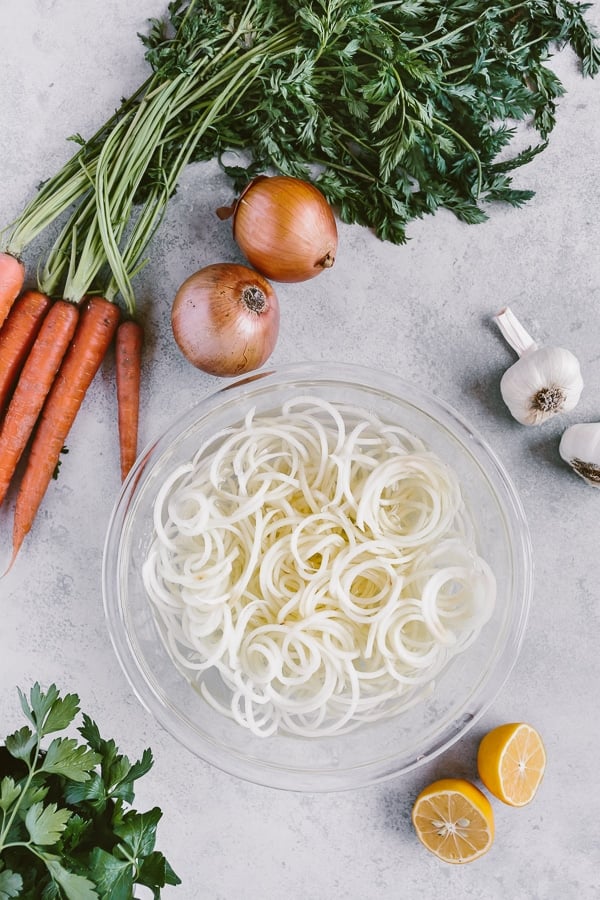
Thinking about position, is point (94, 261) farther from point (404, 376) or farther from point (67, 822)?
point (67, 822)

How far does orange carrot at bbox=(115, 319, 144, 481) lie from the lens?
1.86 metres

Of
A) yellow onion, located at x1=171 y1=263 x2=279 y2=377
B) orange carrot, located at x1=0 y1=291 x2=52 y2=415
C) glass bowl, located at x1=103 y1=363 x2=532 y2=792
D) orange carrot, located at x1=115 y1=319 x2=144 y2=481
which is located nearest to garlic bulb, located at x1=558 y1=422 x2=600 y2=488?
glass bowl, located at x1=103 y1=363 x2=532 y2=792

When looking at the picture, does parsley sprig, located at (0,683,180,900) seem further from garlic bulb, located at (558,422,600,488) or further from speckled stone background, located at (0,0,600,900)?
garlic bulb, located at (558,422,600,488)

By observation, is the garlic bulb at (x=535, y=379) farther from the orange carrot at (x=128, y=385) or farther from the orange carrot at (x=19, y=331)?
the orange carrot at (x=19, y=331)

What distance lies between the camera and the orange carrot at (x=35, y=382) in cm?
184

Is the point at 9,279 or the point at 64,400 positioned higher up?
the point at 9,279

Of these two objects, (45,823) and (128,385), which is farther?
(128,385)

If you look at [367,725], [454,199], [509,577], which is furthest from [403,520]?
[454,199]

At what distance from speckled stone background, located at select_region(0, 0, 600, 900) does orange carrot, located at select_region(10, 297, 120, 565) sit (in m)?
0.06

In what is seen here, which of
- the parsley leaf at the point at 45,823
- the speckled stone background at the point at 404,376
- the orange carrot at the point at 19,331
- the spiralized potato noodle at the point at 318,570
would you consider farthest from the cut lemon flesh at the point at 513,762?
the orange carrot at the point at 19,331

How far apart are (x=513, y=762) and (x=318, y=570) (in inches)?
26.6

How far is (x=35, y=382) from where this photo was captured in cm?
188

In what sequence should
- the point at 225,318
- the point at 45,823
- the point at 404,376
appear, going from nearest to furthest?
the point at 45,823 → the point at 225,318 → the point at 404,376

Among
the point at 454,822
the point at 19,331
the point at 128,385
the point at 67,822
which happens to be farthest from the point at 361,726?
the point at 19,331
